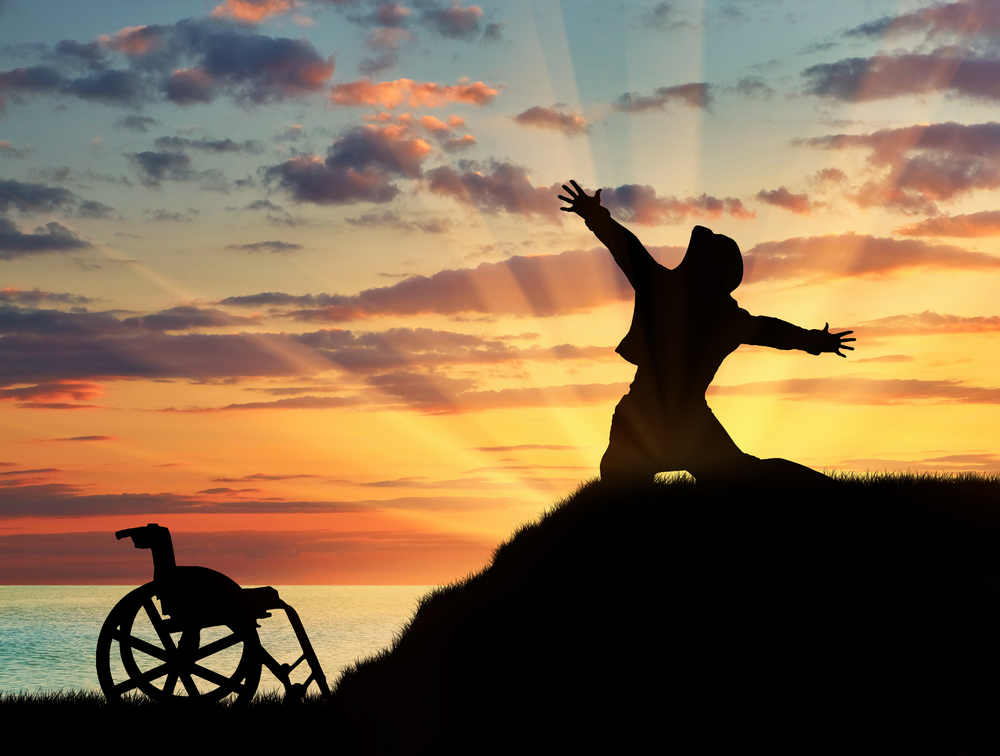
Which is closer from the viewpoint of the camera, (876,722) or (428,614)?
(876,722)

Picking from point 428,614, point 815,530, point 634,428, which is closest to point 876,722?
point 815,530

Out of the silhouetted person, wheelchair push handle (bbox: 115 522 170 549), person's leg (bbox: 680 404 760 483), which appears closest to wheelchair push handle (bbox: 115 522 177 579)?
wheelchair push handle (bbox: 115 522 170 549)

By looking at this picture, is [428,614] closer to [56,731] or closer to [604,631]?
[604,631]

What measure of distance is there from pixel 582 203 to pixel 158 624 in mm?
9870

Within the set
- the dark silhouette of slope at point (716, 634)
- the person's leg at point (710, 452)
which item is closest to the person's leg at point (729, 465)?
the person's leg at point (710, 452)

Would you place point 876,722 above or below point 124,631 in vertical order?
below

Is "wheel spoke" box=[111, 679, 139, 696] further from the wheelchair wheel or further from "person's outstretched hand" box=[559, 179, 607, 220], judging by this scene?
"person's outstretched hand" box=[559, 179, 607, 220]

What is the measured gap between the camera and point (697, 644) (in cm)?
1174

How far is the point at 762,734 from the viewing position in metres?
10.0

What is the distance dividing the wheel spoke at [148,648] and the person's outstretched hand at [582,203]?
9.81 metres

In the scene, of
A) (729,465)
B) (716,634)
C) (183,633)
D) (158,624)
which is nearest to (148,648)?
(158,624)

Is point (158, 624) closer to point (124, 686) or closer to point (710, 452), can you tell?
point (124, 686)

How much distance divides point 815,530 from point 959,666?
11.4 feet

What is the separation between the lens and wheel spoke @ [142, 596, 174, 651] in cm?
1099
